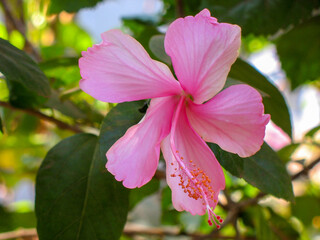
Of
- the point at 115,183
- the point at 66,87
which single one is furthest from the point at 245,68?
the point at 66,87

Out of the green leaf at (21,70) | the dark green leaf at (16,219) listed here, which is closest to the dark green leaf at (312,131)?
the green leaf at (21,70)

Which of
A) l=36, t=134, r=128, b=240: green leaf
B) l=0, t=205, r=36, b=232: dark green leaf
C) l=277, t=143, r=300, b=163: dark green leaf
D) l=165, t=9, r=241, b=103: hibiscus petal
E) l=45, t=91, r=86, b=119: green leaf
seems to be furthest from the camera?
l=0, t=205, r=36, b=232: dark green leaf

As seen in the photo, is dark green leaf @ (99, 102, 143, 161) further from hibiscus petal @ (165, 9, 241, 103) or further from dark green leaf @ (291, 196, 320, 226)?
dark green leaf @ (291, 196, 320, 226)

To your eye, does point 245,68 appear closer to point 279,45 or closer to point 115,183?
point 115,183

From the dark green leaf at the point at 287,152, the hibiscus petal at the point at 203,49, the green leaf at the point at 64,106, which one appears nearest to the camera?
the hibiscus petal at the point at 203,49

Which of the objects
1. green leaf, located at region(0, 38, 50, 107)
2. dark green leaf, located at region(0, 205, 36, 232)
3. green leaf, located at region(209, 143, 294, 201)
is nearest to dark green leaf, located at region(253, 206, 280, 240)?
green leaf, located at region(209, 143, 294, 201)

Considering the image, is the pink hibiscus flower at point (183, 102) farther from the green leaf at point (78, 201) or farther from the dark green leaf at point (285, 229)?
the dark green leaf at point (285, 229)

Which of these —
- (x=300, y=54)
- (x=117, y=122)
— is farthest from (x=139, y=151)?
(x=300, y=54)
